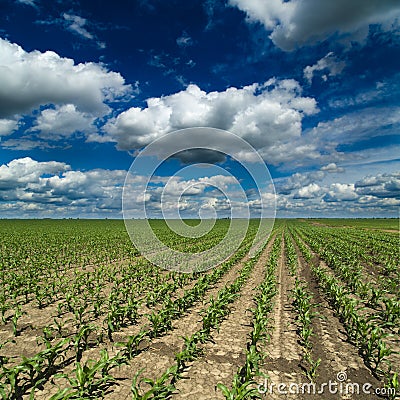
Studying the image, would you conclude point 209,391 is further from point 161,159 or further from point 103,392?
point 161,159

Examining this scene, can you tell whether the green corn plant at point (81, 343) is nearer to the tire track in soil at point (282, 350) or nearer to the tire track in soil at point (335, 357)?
the tire track in soil at point (282, 350)

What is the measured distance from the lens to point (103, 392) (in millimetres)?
5156

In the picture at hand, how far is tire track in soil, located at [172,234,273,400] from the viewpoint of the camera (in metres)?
5.36

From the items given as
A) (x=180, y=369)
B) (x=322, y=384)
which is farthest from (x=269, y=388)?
(x=180, y=369)

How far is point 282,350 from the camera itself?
23.0 ft

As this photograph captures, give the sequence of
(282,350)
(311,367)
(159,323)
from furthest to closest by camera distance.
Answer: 1. (159,323)
2. (282,350)
3. (311,367)

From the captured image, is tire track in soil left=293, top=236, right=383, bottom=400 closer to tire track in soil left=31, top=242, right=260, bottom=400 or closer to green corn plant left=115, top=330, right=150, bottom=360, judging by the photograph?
tire track in soil left=31, top=242, right=260, bottom=400

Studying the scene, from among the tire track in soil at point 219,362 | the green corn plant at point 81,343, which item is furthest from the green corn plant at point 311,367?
the green corn plant at point 81,343

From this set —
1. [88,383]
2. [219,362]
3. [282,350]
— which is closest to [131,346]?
[88,383]

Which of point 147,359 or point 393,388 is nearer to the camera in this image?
point 393,388

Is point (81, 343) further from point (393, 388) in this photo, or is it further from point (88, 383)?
point (393, 388)

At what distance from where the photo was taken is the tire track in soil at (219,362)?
5.36m
